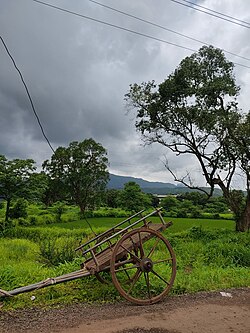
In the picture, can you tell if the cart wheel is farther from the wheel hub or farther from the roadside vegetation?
the roadside vegetation

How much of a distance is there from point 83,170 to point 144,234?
23222 mm

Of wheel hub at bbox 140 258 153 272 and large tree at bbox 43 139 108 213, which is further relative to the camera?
large tree at bbox 43 139 108 213

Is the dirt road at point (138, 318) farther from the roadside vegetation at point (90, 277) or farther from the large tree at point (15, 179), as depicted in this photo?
the large tree at point (15, 179)

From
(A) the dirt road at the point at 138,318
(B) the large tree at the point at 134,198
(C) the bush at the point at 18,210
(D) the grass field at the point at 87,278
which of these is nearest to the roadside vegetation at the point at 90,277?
(D) the grass field at the point at 87,278

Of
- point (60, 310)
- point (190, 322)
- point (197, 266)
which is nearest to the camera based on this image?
point (190, 322)

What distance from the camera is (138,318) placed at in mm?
3848

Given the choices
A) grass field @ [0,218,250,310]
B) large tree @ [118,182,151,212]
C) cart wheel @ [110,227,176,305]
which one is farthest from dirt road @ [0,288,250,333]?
large tree @ [118,182,151,212]

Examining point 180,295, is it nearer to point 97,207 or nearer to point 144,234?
point 144,234

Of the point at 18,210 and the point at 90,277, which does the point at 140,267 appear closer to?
the point at 90,277

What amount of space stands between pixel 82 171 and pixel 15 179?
522 inches

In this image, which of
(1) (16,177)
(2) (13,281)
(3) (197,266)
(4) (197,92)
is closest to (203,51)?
(4) (197,92)

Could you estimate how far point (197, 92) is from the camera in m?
12.1

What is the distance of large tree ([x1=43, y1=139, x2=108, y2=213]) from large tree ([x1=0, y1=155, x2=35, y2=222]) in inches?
480

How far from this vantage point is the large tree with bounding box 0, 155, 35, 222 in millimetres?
14711
